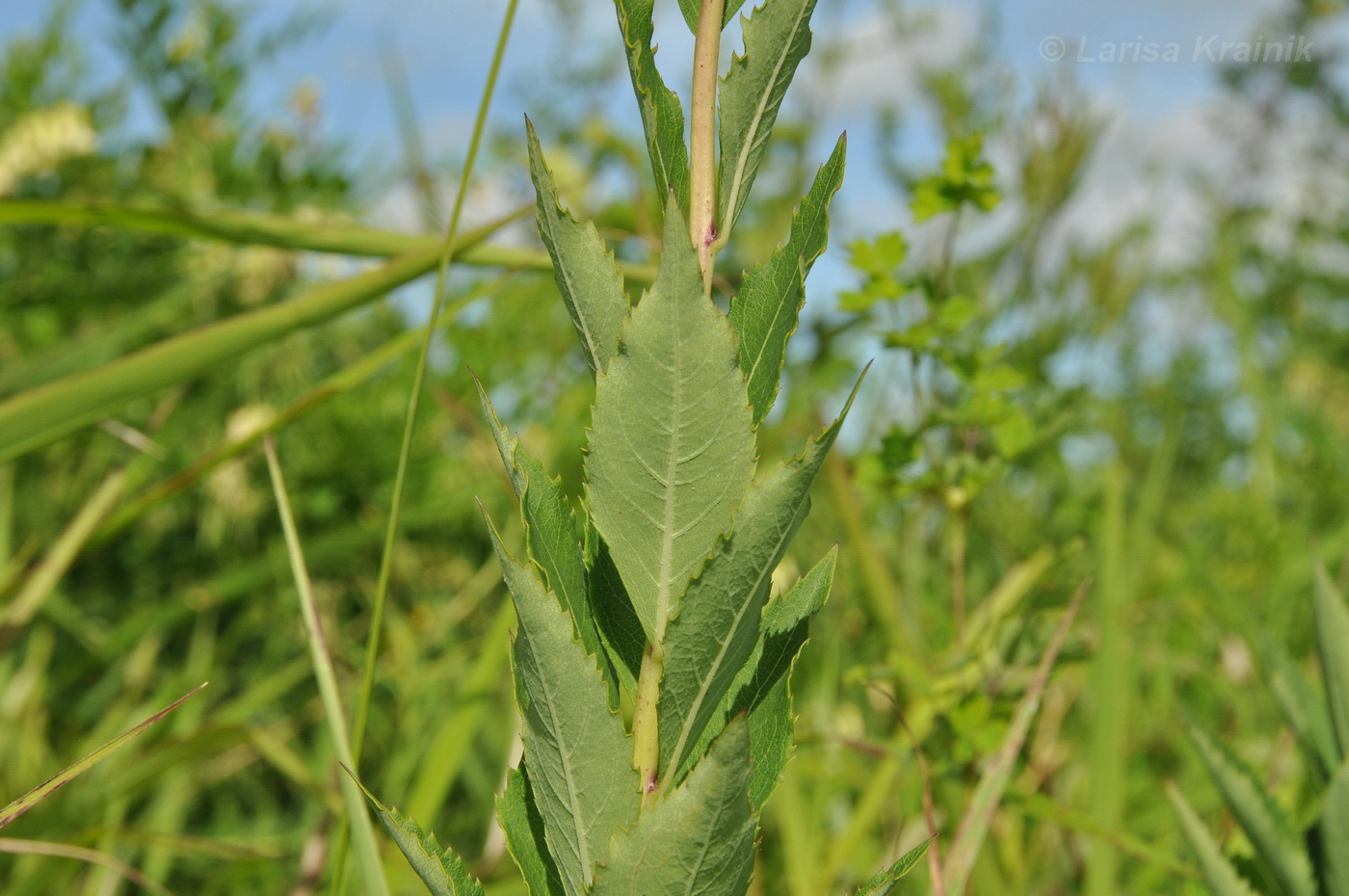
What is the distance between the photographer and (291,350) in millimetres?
1412

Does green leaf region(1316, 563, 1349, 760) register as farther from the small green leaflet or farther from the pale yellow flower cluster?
the pale yellow flower cluster

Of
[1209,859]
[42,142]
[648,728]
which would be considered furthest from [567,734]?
[42,142]

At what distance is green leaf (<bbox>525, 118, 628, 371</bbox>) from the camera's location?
26cm

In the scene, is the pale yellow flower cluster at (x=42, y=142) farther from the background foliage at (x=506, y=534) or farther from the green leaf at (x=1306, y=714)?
the green leaf at (x=1306, y=714)

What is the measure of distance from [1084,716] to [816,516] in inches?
16.4

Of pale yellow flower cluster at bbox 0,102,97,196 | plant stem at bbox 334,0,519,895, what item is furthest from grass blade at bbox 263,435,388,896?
pale yellow flower cluster at bbox 0,102,97,196

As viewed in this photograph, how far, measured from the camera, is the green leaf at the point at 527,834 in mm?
287

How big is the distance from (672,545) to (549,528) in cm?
3

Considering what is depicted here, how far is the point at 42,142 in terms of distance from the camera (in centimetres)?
133

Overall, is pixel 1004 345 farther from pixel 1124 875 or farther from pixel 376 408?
pixel 376 408

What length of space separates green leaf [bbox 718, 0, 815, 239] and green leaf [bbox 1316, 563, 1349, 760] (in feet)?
1.18

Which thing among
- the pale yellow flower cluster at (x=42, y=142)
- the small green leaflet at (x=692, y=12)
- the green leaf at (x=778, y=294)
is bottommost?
the green leaf at (x=778, y=294)

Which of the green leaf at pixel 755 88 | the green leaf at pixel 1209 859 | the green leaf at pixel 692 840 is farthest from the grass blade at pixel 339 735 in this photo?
the green leaf at pixel 1209 859

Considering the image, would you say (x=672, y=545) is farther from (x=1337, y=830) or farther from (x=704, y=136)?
(x=1337, y=830)
